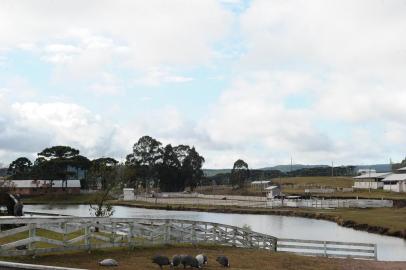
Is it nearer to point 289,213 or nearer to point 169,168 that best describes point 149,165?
point 169,168

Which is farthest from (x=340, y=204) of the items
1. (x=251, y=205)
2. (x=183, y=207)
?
(x=183, y=207)

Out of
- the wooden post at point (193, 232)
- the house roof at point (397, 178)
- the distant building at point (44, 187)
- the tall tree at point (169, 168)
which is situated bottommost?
the wooden post at point (193, 232)

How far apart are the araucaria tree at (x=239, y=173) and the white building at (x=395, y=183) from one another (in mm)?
59494

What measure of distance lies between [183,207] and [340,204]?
30051 mm

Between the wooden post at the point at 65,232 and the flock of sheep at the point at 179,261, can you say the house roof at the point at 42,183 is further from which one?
the flock of sheep at the point at 179,261

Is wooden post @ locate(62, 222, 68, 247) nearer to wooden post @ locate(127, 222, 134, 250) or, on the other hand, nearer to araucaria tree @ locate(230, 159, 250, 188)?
wooden post @ locate(127, 222, 134, 250)

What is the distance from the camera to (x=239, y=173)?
176250 millimetres

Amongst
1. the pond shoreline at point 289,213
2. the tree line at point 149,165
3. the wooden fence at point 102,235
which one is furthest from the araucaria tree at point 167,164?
the wooden fence at point 102,235

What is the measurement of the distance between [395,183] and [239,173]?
65.9m

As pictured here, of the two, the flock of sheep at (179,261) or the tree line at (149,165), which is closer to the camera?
the flock of sheep at (179,261)

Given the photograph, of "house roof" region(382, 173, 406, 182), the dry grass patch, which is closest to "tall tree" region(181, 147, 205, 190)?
"house roof" region(382, 173, 406, 182)

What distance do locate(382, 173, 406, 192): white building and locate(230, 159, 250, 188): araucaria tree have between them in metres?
59.5

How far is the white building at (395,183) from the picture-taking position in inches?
4434

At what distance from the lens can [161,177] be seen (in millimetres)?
165250
